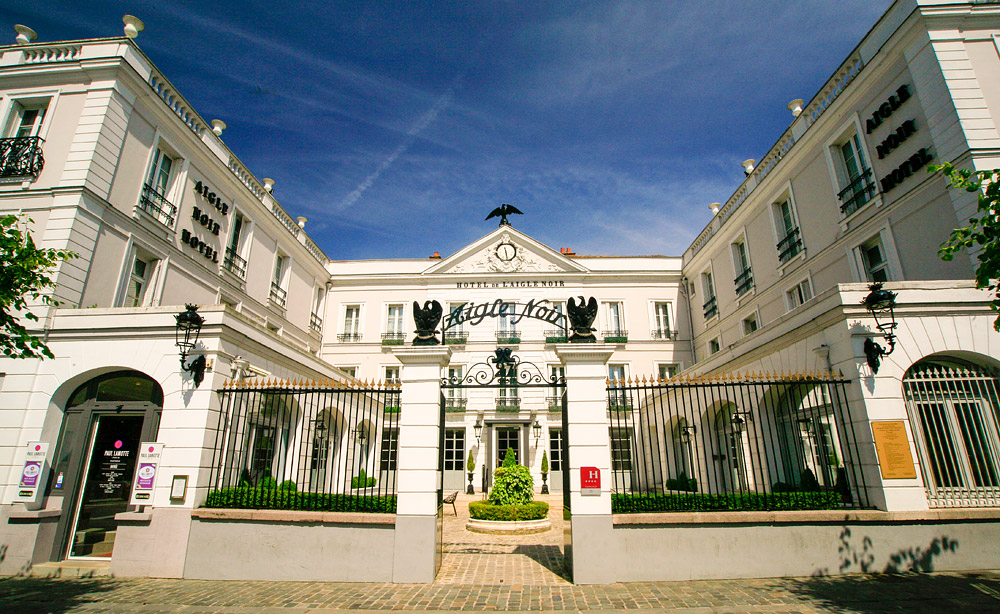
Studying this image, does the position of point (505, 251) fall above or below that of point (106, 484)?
above

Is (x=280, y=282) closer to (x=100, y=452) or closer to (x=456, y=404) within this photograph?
(x=456, y=404)

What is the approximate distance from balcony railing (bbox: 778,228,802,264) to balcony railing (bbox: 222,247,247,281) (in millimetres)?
19752

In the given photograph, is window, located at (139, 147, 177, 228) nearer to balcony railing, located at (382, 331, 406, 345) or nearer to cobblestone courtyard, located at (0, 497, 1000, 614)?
cobblestone courtyard, located at (0, 497, 1000, 614)

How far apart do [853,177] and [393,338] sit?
66.4 feet

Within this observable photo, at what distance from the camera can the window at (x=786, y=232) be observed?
15.8 meters

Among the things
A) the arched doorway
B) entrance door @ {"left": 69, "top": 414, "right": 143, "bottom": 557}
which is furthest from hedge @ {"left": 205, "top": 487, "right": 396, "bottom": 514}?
entrance door @ {"left": 69, "top": 414, "right": 143, "bottom": 557}

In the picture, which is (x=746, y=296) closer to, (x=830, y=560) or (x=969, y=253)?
(x=969, y=253)

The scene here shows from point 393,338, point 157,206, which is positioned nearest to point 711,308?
point 393,338

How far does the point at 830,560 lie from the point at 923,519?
1591mm

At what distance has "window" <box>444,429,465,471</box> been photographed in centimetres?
2267

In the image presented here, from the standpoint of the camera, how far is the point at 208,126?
1562 centimetres

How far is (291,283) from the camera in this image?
848 inches

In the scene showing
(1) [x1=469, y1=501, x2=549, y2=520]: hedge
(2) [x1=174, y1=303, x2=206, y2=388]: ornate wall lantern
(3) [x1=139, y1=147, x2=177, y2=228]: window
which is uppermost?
(3) [x1=139, y1=147, x2=177, y2=228]: window

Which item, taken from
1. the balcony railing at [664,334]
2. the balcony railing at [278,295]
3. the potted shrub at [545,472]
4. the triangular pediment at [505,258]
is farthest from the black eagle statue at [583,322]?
the balcony railing at [664,334]
